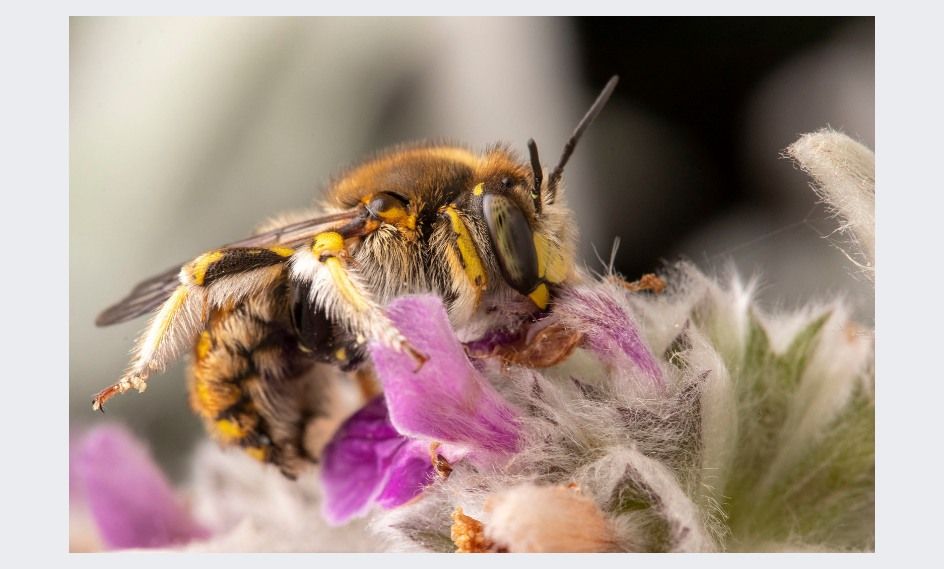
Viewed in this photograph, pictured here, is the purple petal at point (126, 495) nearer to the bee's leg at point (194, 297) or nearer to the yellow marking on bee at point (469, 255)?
the bee's leg at point (194, 297)

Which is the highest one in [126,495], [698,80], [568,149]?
[698,80]

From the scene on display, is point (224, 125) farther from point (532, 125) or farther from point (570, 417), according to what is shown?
point (570, 417)

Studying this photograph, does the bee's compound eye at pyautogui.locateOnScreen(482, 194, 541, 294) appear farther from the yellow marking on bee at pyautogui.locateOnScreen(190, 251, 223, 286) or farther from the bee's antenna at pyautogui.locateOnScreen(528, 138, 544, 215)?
the yellow marking on bee at pyautogui.locateOnScreen(190, 251, 223, 286)

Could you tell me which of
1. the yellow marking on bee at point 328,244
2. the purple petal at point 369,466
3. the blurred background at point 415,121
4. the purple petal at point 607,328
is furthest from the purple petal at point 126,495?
the purple petal at point 607,328

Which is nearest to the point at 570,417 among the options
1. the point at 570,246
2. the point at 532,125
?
the point at 570,246

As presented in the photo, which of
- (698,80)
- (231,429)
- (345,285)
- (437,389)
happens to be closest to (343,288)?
(345,285)

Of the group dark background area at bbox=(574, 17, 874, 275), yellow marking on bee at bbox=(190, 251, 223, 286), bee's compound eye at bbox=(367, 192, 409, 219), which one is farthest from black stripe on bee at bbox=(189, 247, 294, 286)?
dark background area at bbox=(574, 17, 874, 275)

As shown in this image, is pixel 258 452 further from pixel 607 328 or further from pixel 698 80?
pixel 698 80
